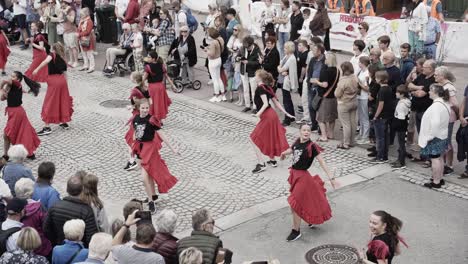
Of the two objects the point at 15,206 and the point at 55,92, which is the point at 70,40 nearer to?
the point at 55,92

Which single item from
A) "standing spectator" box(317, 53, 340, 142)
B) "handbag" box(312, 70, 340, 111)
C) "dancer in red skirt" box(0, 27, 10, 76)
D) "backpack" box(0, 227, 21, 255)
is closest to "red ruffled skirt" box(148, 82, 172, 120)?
"handbag" box(312, 70, 340, 111)

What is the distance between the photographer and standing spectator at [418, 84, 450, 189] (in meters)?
11.1

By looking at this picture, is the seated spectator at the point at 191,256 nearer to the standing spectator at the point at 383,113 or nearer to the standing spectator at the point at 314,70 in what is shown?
the standing spectator at the point at 383,113

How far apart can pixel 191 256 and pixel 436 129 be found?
593 centimetres

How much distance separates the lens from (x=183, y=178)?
12211 mm

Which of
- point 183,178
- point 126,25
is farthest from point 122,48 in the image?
point 183,178

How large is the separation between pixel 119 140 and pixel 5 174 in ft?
15.1

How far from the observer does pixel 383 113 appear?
1232cm

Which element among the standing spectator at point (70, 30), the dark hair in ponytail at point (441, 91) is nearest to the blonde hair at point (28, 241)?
the dark hair in ponytail at point (441, 91)

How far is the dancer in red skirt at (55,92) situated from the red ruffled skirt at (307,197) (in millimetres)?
6417

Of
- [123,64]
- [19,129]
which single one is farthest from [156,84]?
[123,64]

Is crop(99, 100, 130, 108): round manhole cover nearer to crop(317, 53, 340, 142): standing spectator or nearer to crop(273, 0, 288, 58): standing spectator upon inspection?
crop(273, 0, 288, 58): standing spectator

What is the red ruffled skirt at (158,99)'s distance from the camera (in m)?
14.5

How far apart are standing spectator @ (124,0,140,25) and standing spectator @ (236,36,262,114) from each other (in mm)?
5307
